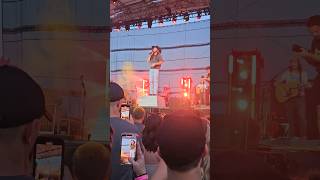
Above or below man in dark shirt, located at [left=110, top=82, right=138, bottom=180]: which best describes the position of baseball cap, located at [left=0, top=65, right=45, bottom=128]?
above

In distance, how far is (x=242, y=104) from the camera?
269 centimetres

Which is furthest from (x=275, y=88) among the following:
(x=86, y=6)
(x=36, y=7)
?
(x=36, y=7)

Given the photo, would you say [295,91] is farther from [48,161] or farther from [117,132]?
[117,132]

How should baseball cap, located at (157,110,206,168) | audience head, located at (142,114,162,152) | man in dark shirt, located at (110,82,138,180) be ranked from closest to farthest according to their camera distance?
baseball cap, located at (157,110,206,168) → audience head, located at (142,114,162,152) → man in dark shirt, located at (110,82,138,180)

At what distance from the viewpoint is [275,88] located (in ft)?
8.61

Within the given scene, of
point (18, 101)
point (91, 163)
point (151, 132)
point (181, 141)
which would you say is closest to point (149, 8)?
point (151, 132)

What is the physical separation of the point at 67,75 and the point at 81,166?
0.83 m

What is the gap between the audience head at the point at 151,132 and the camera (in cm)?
353

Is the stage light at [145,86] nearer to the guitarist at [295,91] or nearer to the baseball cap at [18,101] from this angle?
the guitarist at [295,91]

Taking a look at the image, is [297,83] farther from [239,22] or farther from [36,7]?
[36,7]

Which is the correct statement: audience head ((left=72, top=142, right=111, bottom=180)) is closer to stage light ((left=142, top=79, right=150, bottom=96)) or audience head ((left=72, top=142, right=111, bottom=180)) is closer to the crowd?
the crowd

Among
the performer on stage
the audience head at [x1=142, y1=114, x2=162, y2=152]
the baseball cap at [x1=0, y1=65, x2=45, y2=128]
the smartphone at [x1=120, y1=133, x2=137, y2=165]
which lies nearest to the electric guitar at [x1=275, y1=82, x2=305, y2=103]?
the audience head at [x1=142, y1=114, x2=162, y2=152]

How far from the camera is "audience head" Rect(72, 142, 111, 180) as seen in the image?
9.15 ft

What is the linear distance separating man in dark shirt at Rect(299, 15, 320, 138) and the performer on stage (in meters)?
16.7
